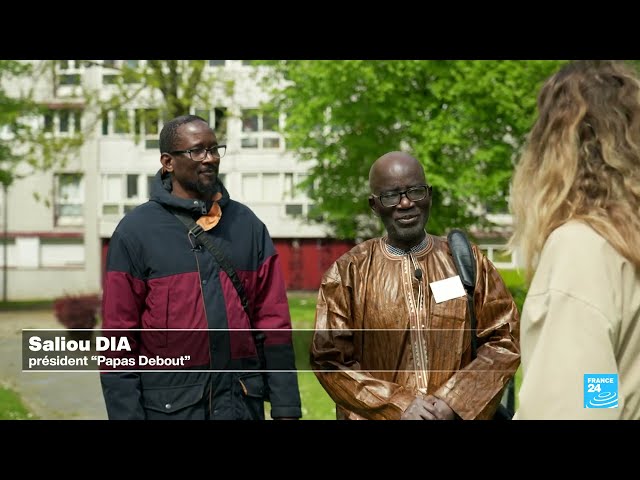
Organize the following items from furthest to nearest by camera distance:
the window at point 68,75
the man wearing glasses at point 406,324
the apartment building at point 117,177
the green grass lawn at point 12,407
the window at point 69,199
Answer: the window at point 69,199 → the apartment building at point 117,177 → the window at point 68,75 → the green grass lawn at point 12,407 → the man wearing glasses at point 406,324

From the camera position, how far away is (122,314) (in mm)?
3949

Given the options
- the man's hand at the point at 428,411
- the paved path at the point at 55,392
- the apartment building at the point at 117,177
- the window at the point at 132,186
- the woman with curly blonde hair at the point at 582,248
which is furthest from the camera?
the window at the point at 132,186

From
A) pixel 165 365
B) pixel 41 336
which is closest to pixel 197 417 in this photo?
pixel 165 365

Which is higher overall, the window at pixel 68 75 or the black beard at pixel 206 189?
the window at pixel 68 75

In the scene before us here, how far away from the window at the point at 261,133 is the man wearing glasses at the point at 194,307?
17.7 m

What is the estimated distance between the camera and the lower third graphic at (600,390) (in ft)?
7.07

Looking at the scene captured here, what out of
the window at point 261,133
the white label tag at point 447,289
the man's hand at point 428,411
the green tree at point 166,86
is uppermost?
the green tree at point 166,86

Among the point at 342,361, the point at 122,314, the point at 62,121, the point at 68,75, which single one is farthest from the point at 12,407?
the point at 62,121

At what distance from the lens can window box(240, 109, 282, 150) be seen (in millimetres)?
22031

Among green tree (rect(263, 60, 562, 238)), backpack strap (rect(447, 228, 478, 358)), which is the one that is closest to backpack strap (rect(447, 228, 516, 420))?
backpack strap (rect(447, 228, 478, 358))

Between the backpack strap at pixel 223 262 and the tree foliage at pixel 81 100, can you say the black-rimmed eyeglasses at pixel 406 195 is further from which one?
the tree foliage at pixel 81 100

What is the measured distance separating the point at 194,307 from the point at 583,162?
6.91 feet

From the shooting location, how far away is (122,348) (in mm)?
3936

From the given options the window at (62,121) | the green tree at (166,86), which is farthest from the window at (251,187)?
the window at (62,121)
